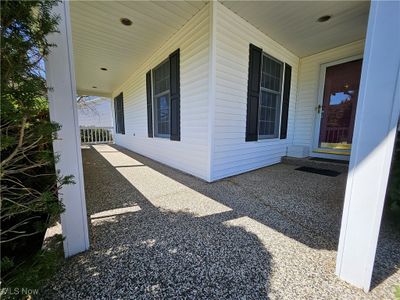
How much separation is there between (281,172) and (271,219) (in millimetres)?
2045

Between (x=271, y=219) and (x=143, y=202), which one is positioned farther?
(x=143, y=202)

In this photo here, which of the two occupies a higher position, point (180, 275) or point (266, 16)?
point (266, 16)

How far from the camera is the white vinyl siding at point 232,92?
2818mm

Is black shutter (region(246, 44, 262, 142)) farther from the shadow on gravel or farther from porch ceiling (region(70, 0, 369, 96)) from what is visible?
the shadow on gravel

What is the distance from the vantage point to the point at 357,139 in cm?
99

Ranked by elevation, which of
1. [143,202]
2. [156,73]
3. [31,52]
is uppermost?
[156,73]

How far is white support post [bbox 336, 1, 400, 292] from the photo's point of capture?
2.89ft

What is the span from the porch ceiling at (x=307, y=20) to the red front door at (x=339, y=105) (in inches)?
23.1

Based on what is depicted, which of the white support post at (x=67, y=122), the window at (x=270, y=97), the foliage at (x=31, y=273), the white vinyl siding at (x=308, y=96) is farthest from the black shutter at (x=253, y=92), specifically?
the foliage at (x=31, y=273)

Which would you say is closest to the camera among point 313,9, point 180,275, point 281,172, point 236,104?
point 180,275

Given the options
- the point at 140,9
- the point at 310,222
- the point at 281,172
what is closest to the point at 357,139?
the point at 310,222

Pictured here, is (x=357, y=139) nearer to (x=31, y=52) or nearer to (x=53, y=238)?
(x=31, y=52)

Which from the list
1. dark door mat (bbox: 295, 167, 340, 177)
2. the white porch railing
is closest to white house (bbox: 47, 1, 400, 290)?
dark door mat (bbox: 295, 167, 340, 177)

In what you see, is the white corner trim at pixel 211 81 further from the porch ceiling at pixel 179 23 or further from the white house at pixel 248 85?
the porch ceiling at pixel 179 23
